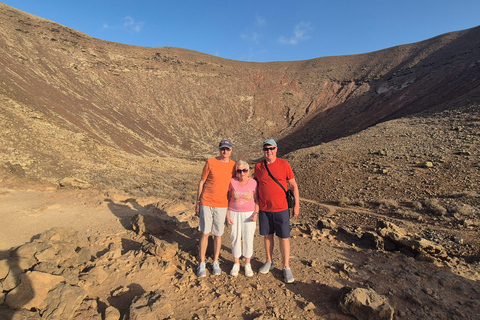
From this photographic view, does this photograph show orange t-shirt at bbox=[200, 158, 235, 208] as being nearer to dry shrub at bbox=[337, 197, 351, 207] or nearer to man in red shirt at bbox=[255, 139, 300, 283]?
man in red shirt at bbox=[255, 139, 300, 283]

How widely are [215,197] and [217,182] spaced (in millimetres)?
192

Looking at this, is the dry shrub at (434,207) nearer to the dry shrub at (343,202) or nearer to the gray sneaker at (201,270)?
the dry shrub at (343,202)

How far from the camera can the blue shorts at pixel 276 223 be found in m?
3.10

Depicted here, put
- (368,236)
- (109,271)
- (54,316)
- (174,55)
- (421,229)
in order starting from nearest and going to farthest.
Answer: (54,316)
(109,271)
(368,236)
(421,229)
(174,55)

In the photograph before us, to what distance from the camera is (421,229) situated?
661 cm

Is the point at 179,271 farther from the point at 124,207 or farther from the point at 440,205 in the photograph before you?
the point at 440,205

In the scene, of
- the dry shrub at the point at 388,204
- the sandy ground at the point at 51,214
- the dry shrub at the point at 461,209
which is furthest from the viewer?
the dry shrub at the point at 388,204

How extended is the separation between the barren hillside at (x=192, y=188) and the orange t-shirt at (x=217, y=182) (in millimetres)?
920

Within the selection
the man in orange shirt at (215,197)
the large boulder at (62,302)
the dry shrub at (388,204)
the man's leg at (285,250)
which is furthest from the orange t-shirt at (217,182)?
the dry shrub at (388,204)

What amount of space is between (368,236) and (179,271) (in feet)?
13.4

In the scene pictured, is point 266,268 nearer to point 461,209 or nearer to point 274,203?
point 274,203

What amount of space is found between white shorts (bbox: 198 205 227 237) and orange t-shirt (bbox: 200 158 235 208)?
62 millimetres

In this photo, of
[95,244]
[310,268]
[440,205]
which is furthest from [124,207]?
[440,205]

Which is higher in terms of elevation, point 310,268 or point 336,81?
point 336,81
